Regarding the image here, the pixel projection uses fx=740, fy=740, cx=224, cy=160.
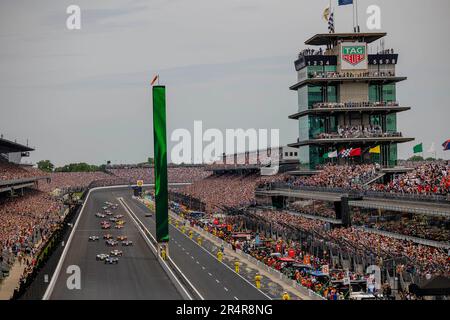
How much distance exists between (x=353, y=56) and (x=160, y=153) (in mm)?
55035

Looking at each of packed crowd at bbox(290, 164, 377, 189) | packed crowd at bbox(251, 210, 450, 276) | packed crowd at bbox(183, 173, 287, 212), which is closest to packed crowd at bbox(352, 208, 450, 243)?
packed crowd at bbox(251, 210, 450, 276)

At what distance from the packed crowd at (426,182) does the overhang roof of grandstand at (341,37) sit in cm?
3921

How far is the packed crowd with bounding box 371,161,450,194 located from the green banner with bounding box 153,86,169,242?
840 inches

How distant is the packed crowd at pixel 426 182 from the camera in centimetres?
6003

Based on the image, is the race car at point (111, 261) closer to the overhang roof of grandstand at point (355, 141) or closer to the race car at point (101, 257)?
the race car at point (101, 257)

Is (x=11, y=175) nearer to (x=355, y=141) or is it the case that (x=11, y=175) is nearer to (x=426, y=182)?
(x=355, y=141)

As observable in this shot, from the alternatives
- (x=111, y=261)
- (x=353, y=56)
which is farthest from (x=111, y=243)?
(x=353, y=56)

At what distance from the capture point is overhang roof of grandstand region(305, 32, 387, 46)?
10562cm

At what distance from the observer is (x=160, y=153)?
57750 millimetres

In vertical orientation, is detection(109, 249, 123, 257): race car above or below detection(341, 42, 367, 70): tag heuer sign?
below

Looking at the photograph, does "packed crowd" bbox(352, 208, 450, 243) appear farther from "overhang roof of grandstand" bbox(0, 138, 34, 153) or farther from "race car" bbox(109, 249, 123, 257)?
"overhang roof of grandstand" bbox(0, 138, 34, 153)

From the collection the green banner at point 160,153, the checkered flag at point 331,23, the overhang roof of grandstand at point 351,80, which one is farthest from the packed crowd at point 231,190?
the green banner at point 160,153

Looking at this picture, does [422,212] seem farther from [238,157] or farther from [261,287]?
[238,157]

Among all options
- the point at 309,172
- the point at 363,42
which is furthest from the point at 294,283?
the point at 363,42
